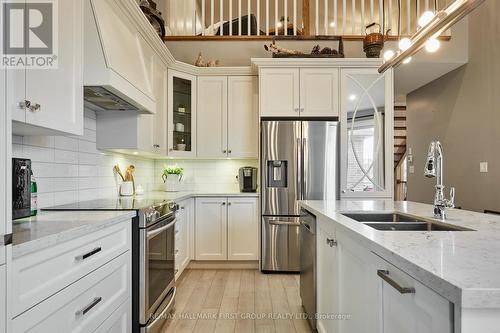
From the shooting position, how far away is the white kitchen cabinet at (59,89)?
1.29 m

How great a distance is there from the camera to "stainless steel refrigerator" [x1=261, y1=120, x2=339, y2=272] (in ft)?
11.2

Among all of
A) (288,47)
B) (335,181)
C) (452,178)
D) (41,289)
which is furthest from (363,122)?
(41,289)

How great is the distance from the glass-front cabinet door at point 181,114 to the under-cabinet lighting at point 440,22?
2.45 m

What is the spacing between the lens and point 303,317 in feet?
7.86

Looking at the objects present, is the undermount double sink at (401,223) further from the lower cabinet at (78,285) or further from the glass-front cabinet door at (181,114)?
the glass-front cabinet door at (181,114)

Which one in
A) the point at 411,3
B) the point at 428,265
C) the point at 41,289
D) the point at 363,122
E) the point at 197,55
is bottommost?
the point at 41,289

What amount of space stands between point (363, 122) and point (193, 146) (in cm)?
206

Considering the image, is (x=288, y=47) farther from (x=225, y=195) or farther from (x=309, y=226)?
(x=309, y=226)

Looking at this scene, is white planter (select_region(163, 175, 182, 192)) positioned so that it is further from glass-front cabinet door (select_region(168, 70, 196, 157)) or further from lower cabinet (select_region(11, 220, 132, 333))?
lower cabinet (select_region(11, 220, 132, 333))

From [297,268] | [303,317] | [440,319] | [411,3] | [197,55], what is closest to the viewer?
[440,319]

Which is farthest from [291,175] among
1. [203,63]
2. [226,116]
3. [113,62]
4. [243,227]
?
[113,62]

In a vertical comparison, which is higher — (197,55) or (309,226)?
(197,55)

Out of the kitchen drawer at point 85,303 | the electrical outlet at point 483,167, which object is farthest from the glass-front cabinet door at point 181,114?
the electrical outlet at point 483,167

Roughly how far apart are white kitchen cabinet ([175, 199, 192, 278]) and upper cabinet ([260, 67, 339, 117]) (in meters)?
1.40
